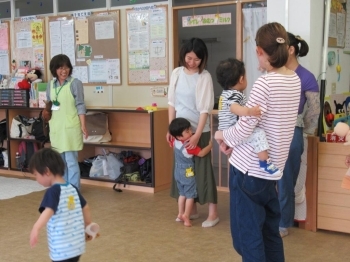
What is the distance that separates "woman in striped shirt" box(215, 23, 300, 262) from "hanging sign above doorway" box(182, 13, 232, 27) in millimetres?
2853

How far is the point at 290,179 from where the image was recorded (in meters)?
3.57

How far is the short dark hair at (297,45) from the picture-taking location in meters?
3.47

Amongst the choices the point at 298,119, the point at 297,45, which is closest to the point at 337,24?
the point at 297,45

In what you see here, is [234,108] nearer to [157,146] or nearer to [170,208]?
[170,208]

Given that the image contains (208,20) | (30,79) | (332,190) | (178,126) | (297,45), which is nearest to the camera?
(297,45)

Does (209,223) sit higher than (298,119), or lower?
lower

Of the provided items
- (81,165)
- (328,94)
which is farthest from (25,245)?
(328,94)

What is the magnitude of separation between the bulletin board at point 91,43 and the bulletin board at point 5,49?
81 centimetres

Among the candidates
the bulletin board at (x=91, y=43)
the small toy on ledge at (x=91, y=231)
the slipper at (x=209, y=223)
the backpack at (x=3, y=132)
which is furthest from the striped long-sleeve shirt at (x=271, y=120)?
the backpack at (x=3, y=132)

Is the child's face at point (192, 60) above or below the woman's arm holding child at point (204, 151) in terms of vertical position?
above

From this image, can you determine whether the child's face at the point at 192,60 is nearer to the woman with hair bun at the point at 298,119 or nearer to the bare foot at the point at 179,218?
the woman with hair bun at the point at 298,119

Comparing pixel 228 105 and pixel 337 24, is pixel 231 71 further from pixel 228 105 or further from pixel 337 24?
pixel 337 24

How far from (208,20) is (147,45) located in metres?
0.85

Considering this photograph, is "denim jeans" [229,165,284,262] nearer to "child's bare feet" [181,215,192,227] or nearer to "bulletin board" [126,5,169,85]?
"child's bare feet" [181,215,192,227]
